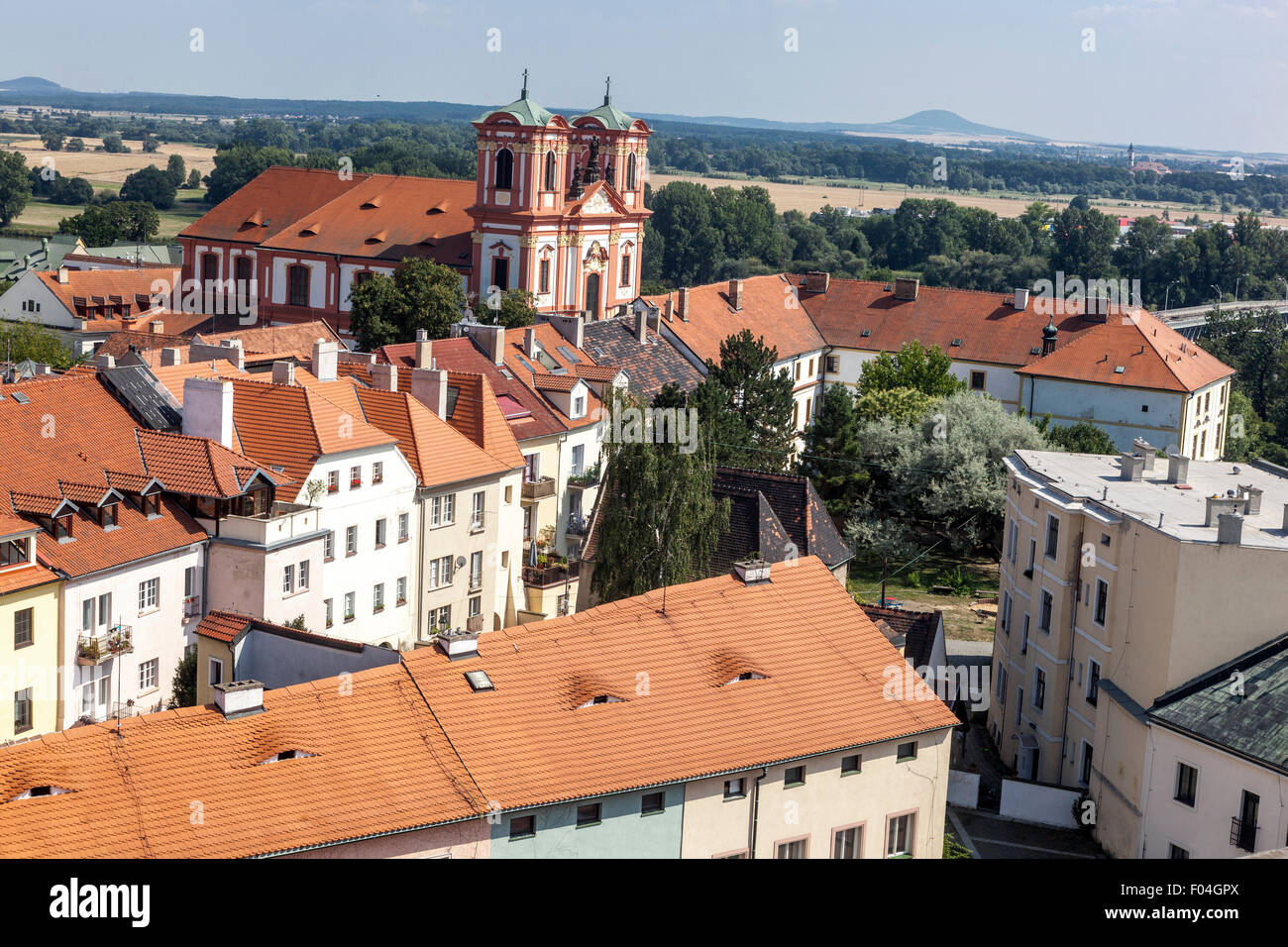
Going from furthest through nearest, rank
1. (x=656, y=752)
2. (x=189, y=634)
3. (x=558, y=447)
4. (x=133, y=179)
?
(x=133, y=179), (x=558, y=447), (x=189, y=634), (x=656, y=752)

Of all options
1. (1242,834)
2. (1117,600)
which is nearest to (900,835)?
(1242,834)

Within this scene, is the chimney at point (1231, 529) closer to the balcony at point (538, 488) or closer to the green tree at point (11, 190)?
the balcony at point (538, 488)

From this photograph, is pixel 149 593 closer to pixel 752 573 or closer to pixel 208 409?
pixel 208 409

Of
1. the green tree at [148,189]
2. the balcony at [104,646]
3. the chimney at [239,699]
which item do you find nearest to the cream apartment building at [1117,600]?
the chimney at [239,699]

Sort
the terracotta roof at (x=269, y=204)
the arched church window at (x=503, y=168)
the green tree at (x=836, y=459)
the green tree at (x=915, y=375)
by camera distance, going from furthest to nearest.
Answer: the terracotta roof at (x=269, y=204)
the arched church window at (x=503, y=168)
the green tree at (x=915, y=375)
the green tree at (x=836, y=459)

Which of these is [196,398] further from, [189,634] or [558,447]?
[558,447]
